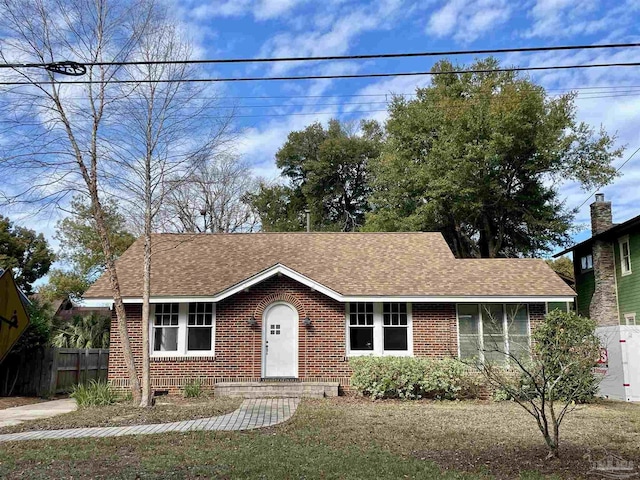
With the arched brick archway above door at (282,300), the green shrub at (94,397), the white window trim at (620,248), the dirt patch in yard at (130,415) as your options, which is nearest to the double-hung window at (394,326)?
the arched brick archway above door at (282,300)

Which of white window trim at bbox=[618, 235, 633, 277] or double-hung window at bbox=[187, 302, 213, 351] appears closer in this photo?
double-hung window at bbox=[187, 302, 213, 351]

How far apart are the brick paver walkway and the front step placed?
2.20m

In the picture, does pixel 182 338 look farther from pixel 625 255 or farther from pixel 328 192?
pixel 328 192

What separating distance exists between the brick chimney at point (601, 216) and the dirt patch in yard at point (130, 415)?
18.4 metres

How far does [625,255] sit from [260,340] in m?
15.3

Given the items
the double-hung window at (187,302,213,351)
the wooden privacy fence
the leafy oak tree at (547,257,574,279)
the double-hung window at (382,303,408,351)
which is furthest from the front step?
the leafy oak tree at (547,257,574,279)

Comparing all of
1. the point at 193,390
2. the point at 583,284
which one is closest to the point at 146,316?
the point at 193,390

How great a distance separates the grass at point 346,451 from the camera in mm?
6797

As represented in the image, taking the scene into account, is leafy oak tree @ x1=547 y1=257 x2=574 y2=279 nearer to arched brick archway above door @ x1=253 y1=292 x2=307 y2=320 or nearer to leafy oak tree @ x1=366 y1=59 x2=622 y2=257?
leafy oak tree @ x1=366 y1=59 x2=622 y2=257

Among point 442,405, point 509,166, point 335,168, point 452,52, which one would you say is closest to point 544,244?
point 509,166

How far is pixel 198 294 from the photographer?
15758 millimetres

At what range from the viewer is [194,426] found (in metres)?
10.2

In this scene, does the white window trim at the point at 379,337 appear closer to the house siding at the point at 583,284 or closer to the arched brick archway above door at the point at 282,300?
the arched brick archway above door at the point at 282,300

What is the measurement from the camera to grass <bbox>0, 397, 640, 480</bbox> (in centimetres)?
680
